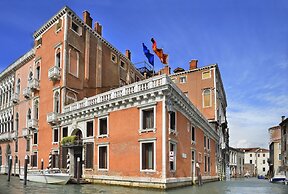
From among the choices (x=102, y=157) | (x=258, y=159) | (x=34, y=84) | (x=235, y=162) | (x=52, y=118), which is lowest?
(x=258, y=159)

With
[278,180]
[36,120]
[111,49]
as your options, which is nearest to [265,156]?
[278,180]

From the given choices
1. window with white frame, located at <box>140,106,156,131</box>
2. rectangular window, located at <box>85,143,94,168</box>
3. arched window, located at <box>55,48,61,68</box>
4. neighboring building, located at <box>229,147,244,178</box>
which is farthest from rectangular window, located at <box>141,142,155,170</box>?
neighboring building, located at <box>229,147,244,178</box>

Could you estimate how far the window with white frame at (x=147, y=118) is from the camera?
1847 centimetres

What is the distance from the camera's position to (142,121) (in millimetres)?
18719

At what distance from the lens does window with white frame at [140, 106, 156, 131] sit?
60.6 ft

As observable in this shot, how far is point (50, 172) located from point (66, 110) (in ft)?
17.1

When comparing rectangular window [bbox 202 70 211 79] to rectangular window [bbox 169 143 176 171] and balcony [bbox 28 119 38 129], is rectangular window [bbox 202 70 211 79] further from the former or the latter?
rectangular window [bbox 169 143 176 171]

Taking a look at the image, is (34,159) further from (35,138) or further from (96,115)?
(96,115)

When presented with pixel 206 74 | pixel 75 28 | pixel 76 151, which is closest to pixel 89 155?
pixel 76 151

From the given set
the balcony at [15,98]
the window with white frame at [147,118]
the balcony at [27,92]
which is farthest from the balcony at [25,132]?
the window with white frame at [147,118]

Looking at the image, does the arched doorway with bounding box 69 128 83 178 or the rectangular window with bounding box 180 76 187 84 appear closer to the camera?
the arched doorway with bounding box 69 128 83 178

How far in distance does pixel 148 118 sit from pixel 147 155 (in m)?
2.16

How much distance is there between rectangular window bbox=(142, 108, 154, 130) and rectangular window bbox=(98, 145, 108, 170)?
3701mm

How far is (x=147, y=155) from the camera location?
18.3 m
